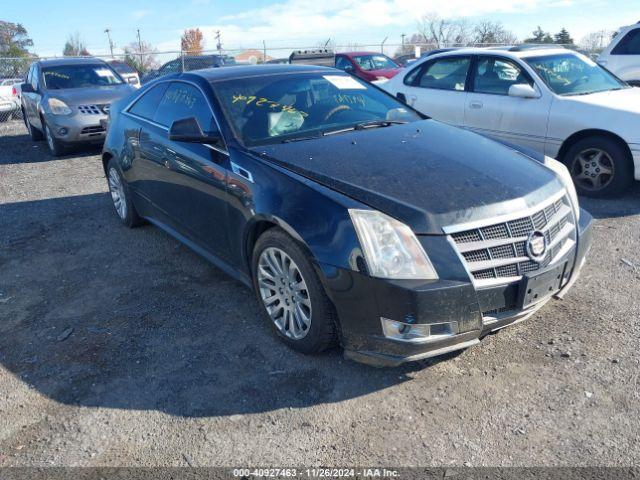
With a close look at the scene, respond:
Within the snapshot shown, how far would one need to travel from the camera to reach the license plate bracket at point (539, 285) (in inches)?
113

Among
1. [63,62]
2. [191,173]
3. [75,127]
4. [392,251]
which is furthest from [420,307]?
[63,62]

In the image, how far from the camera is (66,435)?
2.81 meters

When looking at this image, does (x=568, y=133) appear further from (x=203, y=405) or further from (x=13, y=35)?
(x=13, y=35)

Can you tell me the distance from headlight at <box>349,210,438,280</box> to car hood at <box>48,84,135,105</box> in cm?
824

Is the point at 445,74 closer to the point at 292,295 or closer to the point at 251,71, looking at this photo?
the point at 251,71

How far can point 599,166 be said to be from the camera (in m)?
6.06

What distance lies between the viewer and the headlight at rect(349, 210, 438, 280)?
2.72 meters

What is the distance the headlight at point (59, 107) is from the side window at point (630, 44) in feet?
31.2

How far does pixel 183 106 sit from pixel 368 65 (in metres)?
15.0

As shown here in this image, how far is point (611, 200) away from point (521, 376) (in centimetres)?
378

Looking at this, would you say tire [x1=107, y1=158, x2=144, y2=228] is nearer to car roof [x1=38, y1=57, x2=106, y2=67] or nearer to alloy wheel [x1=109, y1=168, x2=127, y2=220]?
alloy wheel [x1=109, y1=168, x2=127, y2=220]

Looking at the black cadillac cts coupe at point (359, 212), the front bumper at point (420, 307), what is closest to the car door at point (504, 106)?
the black cadillac cts coupe at point (359, 212)

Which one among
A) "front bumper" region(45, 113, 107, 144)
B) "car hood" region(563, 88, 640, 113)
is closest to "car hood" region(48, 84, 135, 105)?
"front bumper" region(45, 113, 107, 144)

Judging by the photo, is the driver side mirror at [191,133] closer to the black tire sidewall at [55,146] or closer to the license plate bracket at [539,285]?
the license plate bracket at [539,285]
